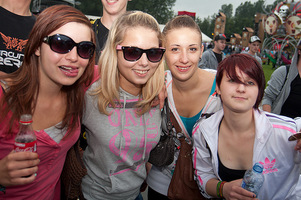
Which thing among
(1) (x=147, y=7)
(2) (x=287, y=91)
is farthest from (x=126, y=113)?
(1) (x=147, y=7)

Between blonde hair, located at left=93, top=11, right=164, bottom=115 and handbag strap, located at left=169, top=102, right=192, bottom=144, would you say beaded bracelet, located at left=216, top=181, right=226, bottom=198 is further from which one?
blonde hair, located at left=93, top=11, right=164, bottom=115

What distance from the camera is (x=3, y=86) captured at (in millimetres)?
1622

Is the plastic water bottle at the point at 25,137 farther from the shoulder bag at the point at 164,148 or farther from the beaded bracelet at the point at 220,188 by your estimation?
the beaded bracelet at the point at 220,188

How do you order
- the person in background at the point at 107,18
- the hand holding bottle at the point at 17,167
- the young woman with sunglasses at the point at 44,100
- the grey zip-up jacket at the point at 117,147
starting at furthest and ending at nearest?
1. the person in background at the point at 107,18
2. the grey zip-up jacket at the point at 117,147
3. the young woman with sunglasses at the point at 44,100
4. the hand holding bottle at the point at 17,167

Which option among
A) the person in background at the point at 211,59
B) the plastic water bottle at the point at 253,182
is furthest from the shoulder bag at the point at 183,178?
the person in background at the point at 211,59

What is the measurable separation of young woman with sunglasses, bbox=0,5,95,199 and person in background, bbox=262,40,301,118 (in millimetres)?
3067

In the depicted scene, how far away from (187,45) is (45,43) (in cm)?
145

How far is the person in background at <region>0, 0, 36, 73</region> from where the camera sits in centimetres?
262

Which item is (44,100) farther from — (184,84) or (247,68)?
(247,68)

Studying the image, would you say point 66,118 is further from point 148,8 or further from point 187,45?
point 148,8

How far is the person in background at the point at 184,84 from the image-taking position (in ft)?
8.23

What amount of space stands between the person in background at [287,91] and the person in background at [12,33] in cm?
369

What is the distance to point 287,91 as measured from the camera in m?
3.50

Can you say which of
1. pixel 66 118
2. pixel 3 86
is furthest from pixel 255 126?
pixel 3 86
